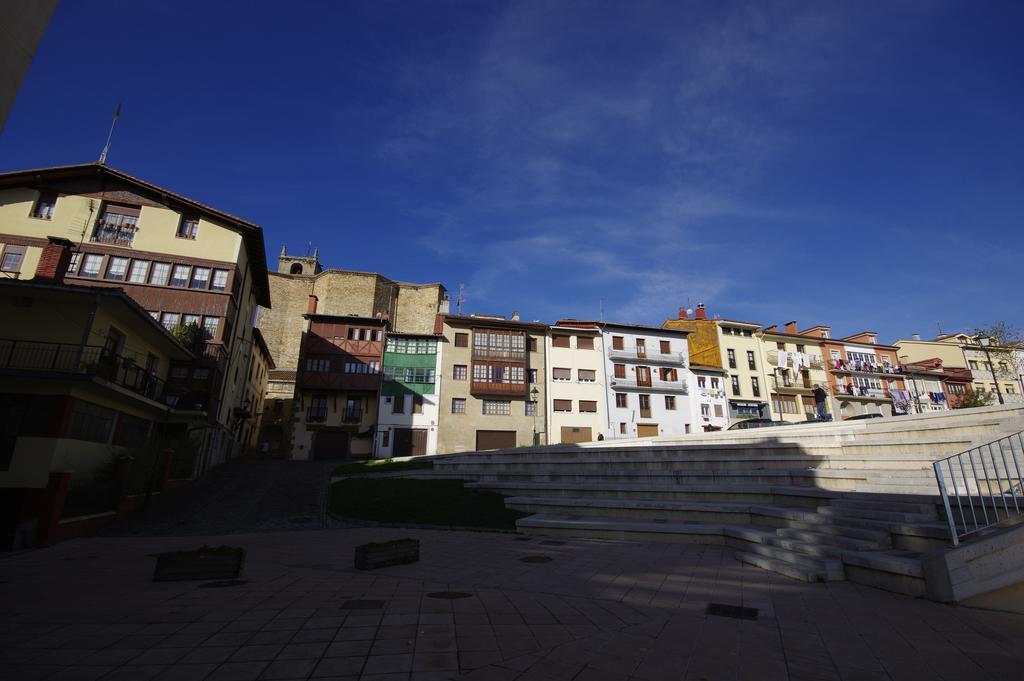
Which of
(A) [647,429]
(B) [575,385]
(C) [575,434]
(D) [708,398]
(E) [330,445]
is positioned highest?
(B) [575,385]

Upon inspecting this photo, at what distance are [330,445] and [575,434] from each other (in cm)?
2210

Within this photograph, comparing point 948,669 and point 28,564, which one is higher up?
point 948,669

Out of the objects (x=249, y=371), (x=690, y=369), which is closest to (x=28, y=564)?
(x=249, y=371)

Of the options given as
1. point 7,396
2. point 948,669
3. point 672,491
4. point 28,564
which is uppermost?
point 7,396

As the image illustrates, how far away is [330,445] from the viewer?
40.5m

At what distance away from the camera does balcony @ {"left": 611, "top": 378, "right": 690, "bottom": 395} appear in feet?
149

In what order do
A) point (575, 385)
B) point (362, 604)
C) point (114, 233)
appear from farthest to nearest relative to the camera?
point (575, 385)
point (114, 233)
point (362, 604)

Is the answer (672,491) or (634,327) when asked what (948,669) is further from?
(634,327)

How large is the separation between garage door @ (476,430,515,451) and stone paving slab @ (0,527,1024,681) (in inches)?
1299

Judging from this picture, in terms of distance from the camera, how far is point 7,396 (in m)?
15.0

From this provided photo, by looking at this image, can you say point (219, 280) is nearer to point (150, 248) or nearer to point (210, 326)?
point (210, 326)

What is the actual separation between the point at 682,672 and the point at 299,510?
18862 millimetres

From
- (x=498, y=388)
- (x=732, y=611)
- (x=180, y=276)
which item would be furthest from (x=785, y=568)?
(x=498, y=388)

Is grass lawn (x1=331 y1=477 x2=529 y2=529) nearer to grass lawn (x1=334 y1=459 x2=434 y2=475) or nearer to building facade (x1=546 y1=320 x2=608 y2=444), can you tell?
grass lawn (x1=334 y1=459 x2=434 y2=475)
